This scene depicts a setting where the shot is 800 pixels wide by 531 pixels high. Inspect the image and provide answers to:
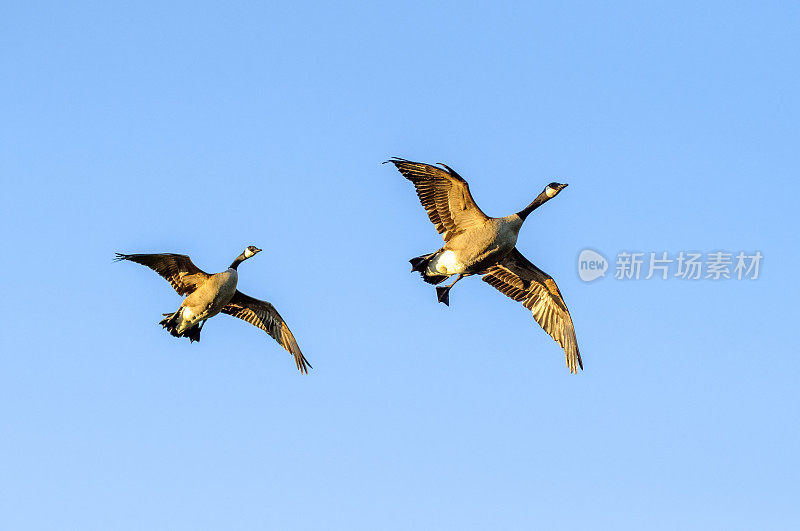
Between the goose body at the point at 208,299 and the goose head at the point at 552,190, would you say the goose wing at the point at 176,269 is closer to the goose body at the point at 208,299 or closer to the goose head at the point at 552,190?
the goose body at the point at 208,299

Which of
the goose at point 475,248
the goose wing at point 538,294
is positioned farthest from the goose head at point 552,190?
the goose wing at point 538,294

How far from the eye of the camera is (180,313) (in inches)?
961

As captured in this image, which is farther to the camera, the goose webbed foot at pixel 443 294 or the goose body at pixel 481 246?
the goose webbed foot at pixel 443 294

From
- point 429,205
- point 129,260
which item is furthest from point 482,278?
point 129,260

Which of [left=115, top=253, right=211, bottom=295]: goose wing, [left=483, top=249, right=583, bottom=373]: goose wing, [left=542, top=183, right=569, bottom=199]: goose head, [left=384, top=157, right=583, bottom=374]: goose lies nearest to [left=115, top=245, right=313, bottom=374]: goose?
[left=115, top=253, right=211, bottom=295]: goose wing

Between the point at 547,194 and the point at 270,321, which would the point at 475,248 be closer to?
the point at 547,194

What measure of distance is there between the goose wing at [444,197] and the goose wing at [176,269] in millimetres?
5099

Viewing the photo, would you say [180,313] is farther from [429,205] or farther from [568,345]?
[568,345]

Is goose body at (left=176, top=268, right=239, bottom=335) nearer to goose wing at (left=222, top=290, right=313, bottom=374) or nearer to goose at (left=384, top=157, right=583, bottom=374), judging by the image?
goose wing at (left=222, top=290, right=313, bottom=374)

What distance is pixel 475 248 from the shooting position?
21.9m

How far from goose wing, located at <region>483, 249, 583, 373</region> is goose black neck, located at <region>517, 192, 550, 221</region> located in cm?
152

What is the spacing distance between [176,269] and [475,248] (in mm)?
6667

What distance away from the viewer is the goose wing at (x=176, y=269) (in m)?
24.2

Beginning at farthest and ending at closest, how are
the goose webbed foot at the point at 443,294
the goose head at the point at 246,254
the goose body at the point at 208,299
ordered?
the goose head at the point at 246,254, the goose body at the point at 208,299, the goose webbed foot at the point at 443,294
